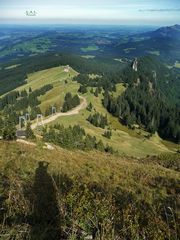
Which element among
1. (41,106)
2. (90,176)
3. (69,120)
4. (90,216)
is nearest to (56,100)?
(41,106)

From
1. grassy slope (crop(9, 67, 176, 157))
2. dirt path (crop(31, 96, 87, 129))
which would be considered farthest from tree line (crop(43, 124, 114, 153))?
dirt path (crop(31, 96, 87, 129))

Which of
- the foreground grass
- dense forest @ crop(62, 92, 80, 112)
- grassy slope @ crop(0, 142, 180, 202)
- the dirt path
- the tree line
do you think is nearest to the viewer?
the foreground grass

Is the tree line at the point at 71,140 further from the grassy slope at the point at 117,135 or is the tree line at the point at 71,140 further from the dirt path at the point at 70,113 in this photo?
the dirt path at the point at 70,113

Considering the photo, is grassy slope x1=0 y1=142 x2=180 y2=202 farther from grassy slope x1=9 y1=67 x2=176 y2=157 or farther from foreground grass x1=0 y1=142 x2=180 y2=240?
grassy slope x1=9 y1=67 x2=176 y2=157

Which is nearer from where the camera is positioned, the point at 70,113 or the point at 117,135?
the point at 117,135

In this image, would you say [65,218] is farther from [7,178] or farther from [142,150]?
[142,150]

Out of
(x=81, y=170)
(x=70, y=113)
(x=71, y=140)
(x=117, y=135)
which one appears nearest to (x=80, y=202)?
(x=81, y=170)

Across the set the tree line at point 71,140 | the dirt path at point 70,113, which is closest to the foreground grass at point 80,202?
the tree line at point 71,140

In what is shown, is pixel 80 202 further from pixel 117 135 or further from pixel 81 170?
pixel 117 135
